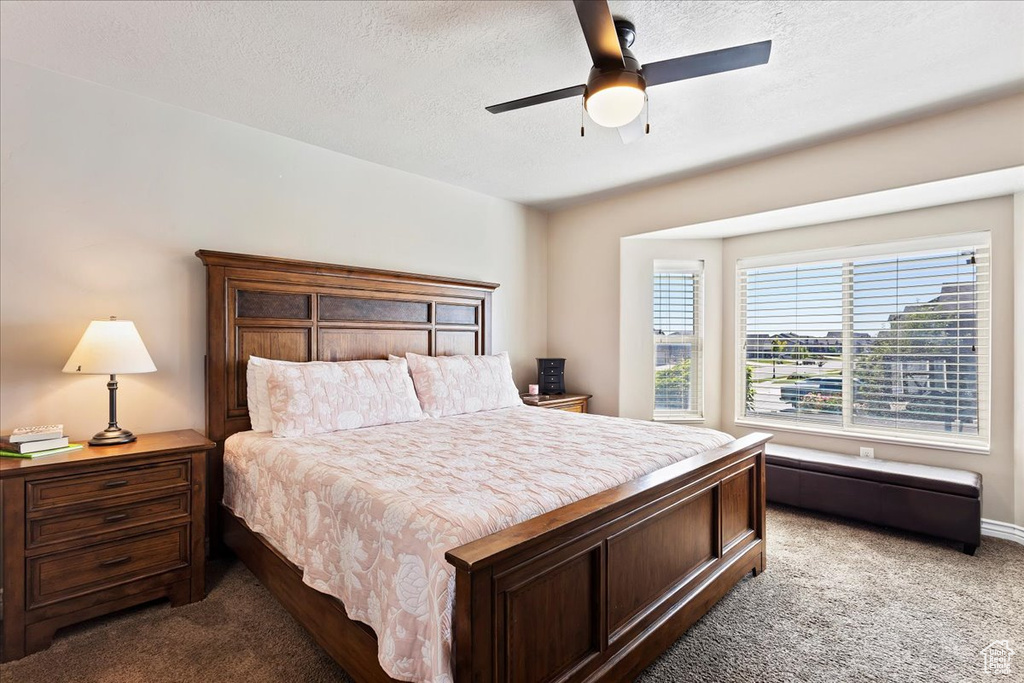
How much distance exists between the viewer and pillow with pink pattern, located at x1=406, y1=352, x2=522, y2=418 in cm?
334

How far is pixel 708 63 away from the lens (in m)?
1.87

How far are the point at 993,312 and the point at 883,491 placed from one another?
140 centimetres

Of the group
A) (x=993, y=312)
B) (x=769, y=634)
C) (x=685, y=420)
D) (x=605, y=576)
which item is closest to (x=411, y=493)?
(x=605, y=576)

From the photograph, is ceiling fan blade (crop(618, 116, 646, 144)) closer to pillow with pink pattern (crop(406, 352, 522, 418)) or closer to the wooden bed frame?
the wooden bed frame

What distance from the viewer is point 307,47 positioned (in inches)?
88.9

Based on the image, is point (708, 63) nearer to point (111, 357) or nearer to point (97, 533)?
point (111, 357)

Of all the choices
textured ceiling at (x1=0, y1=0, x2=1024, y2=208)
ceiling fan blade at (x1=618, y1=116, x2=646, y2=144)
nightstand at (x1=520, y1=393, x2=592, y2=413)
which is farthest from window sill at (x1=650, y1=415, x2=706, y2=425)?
ceiling fan blade at (x1=618, y1=116, x2=646, y2=144)

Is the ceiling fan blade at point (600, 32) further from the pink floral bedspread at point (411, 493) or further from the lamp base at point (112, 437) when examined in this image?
the lamp base at point (112, 437)

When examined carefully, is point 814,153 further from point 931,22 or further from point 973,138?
point 931,22

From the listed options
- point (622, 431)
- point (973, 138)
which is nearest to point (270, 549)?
point (622, 431)

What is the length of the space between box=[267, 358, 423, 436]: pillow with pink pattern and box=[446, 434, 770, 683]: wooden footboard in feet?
5.35

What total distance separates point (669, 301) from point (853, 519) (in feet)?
7.37

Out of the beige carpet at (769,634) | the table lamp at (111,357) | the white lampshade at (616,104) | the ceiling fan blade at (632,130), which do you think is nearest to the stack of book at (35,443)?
the table lamp at (111,357)

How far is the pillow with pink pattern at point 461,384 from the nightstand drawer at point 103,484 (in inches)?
56.1
